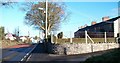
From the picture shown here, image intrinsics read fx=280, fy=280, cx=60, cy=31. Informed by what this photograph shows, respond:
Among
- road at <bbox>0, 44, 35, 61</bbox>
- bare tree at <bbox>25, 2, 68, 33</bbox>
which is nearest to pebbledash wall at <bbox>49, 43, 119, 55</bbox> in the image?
road at <bbox>0, 44, 35, 61</bbox>

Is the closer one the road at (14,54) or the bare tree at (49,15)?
the road at (14,54)

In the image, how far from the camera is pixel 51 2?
61.8 m

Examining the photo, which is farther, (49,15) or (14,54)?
(49,15)

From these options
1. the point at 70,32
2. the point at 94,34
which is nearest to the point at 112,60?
the point at 70,32

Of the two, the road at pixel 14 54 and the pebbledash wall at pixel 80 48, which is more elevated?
the pebbledash wall at pixel 80 48

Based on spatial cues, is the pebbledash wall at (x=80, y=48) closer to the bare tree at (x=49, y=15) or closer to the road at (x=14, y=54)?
the road at (x=14, y=54)

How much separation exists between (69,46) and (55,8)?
34534 millimetres

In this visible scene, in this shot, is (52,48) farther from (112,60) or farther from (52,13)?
(52,13)

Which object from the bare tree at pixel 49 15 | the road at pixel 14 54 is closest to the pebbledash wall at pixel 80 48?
the road at pixel 14 54

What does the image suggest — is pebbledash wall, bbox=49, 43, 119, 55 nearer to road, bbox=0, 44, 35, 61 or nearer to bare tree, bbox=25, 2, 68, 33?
road, bbox=0, 44, 35, 61

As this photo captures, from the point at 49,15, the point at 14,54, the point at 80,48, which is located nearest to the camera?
the point at 80,48

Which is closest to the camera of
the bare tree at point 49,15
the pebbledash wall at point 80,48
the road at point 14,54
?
the road at point 14,54

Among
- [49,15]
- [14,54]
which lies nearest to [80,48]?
[14,54]

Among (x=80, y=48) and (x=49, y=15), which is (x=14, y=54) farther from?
(x=49, y=15)
